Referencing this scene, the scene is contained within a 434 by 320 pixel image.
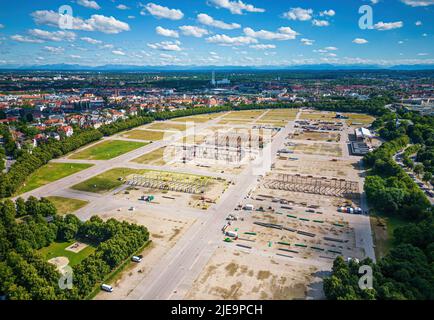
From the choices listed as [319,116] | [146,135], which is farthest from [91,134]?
[319,116]

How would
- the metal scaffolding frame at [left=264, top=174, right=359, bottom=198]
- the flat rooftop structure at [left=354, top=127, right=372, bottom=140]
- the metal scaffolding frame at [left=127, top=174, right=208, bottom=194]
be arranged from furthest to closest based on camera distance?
the flat rooftop structure at [left=354, top=127, right=372, bottom=140] < the metal scaffolding frame at [left=127, top=174, right=208, bottom=194] < the metal scaffolding frame at [left=264, top=174, right=359, bottom=198]

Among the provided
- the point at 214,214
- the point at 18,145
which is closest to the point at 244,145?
the point at 214,214

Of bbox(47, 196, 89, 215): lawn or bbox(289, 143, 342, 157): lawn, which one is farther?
bbox(289, 143, 342, 157): lawn

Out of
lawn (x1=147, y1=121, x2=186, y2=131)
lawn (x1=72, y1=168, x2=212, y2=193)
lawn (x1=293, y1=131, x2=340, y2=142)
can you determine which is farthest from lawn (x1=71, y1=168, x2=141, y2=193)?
lawn (x1=293, y1=131, x2=340, y2=142)

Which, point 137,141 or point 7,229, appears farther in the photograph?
point 137,141

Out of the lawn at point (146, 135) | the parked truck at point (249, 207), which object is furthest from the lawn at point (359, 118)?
the parked truck at point (249, 207)

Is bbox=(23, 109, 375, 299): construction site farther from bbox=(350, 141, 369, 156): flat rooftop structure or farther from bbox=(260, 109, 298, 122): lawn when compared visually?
bbox=(260, 109, 298, 122): lawn
